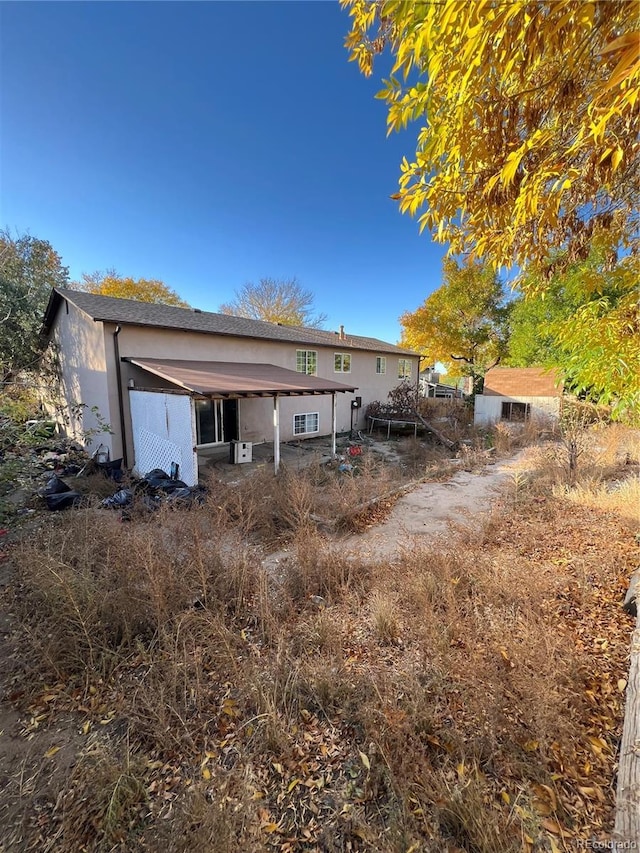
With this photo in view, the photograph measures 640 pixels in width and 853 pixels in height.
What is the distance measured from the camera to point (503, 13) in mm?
1642

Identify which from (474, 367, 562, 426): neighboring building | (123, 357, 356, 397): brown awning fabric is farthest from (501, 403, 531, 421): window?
(123, 357, 356, 397): brown awning fabric

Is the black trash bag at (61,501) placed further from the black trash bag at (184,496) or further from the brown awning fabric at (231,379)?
the brown awning fabric at (231,379)

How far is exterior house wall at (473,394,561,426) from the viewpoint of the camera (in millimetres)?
18516

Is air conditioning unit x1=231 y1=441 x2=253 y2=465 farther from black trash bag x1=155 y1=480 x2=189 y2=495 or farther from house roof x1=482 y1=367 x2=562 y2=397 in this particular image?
house roof x1=482 y1=367 x2=562 y2=397

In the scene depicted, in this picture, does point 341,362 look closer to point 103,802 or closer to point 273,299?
point 103,802

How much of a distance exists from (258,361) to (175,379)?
5.65m

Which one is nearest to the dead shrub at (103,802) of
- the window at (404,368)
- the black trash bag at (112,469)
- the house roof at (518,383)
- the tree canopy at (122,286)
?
the black trash bag at (112,469)

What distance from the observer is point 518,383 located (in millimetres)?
19688

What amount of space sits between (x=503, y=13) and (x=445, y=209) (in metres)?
1.26

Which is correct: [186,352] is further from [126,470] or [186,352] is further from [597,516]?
[597,516]

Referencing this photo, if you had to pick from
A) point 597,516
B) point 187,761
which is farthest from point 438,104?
point 597,516

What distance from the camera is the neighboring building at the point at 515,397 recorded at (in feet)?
61.3

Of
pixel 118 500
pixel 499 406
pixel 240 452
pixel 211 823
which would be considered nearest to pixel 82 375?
pixel 240 452

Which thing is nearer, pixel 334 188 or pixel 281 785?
pixel 281 785
